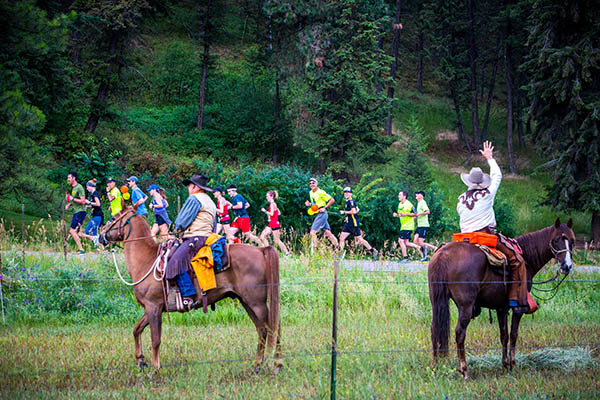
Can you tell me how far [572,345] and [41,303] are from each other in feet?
32.1

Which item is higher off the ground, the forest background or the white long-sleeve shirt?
the forest background

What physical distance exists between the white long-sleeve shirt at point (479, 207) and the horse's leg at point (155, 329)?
4.64 m

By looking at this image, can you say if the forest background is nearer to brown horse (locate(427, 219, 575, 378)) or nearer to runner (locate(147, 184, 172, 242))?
runner (locate(147, 184, 172, 242))

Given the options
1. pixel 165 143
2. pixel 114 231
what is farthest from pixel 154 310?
pixel 165 143

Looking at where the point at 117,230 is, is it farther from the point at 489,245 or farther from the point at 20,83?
the point at 489,245

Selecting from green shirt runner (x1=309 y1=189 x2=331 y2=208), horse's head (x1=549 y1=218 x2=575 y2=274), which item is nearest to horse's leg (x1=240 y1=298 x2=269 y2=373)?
horse's head (x1=549 y1=218 x2=575 y2=274)

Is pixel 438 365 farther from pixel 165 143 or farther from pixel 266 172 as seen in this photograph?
pixel 165 143

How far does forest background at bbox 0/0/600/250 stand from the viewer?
2153cm

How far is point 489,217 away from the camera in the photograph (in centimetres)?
891

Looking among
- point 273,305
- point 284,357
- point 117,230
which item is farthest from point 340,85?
point 284,357

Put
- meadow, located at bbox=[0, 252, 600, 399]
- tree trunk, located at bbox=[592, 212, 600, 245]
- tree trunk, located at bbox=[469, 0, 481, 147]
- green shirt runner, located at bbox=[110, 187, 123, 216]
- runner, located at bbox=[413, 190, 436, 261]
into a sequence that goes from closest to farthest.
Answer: meadow, located at bbox=[0, 252, 600, 399]
green shirt runner, located at bbox=[110, 187, 123, 216]
runner, located at bbox=[413, 190, 436, 261]
tree trunk, located at bbox=[592, 212, 600, 245]
tree trunk, located at bbox=[469, 0, 481, 147]

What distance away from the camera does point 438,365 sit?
8195 mm

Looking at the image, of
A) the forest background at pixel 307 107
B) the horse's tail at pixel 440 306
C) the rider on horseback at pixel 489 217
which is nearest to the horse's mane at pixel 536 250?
the rider on horseback at pixel 489 217

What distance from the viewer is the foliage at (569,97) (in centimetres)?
2456
